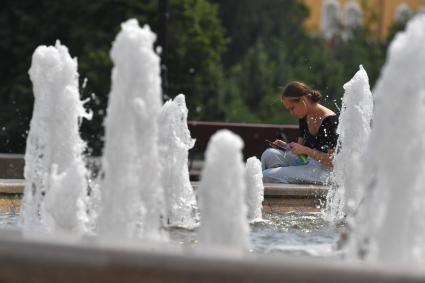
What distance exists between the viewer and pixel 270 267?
159 inches

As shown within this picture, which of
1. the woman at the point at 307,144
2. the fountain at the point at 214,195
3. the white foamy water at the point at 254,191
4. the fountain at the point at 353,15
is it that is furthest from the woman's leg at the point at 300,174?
the fountain at the point at 353,15

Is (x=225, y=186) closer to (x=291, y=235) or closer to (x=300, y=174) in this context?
(x=291, y=235)

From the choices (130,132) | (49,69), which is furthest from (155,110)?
(49,69)

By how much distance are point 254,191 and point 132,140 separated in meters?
2.54

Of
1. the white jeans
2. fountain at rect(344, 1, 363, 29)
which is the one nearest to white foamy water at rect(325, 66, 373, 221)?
the white jeans

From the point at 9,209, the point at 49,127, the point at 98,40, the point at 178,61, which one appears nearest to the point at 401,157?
the point at 49,127

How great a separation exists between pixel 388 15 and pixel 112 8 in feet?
66.6

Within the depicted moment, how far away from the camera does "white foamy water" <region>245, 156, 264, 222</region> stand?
26.3ft

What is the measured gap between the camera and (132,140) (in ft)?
18.6

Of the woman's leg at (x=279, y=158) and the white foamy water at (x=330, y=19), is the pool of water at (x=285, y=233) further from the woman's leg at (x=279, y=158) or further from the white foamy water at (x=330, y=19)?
the white foamy water at (x=330, y=19)

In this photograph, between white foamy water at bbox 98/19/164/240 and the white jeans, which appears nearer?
white foamy water at bbox 98/19/164/240

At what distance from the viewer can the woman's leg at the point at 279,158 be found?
30.3ft

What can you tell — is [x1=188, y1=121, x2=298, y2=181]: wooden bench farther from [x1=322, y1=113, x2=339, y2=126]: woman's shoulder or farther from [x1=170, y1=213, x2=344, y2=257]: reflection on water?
[x1=170, y1=213, x2=344, y2=257]: reflection on water

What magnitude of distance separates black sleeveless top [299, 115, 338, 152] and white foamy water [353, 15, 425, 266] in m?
3.81
